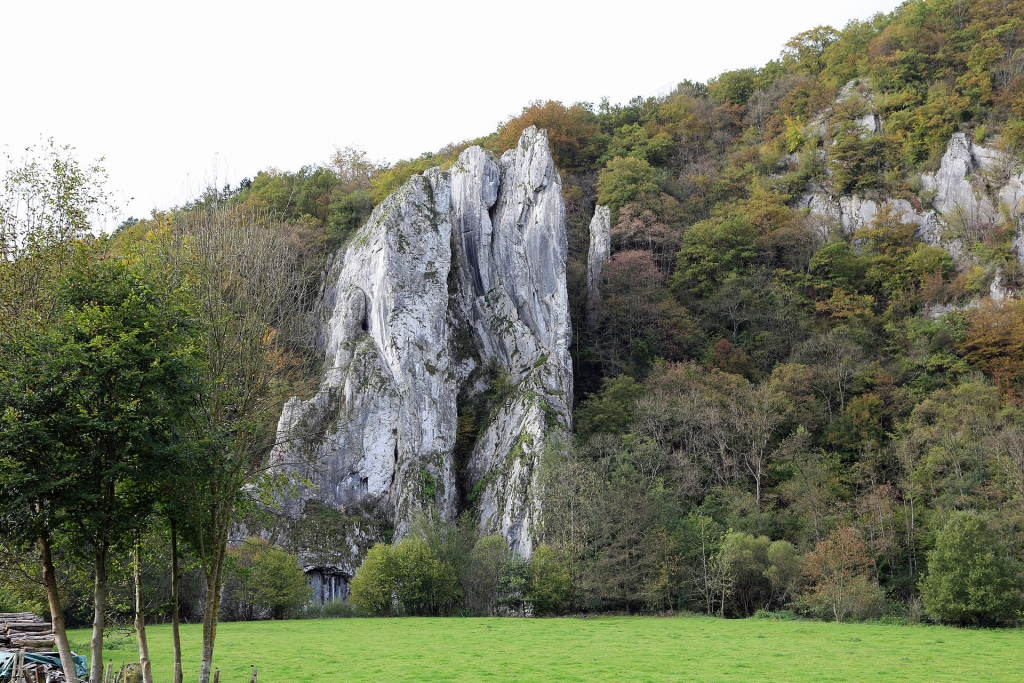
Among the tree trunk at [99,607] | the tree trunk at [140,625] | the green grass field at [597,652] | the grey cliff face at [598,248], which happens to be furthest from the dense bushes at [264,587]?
the grey cliff face at [598,248]

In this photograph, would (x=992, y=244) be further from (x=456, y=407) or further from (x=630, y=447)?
(x=456, y=407)

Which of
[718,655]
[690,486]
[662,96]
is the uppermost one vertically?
[662,96]

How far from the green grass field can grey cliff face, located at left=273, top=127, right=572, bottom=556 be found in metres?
13.1

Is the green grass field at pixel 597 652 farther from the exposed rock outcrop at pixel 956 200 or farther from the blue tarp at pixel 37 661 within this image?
the exposed rock outcrop at pixel 956 200

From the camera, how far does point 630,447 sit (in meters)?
42.4

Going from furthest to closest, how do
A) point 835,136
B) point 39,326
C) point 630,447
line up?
point 835,136
point 630,447
point 39,326

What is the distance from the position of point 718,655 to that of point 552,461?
19360 mm

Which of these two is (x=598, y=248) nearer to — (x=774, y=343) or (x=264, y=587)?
(x=774, y=343)

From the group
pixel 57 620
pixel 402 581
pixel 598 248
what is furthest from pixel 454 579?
pixel 598 248

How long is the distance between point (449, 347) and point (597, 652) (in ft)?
98.9

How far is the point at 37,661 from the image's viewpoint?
1396cm

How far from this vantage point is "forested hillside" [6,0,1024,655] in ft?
113

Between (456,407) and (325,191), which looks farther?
(325,191)

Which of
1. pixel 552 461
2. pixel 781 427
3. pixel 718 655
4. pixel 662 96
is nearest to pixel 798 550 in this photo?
pixel 781 427
